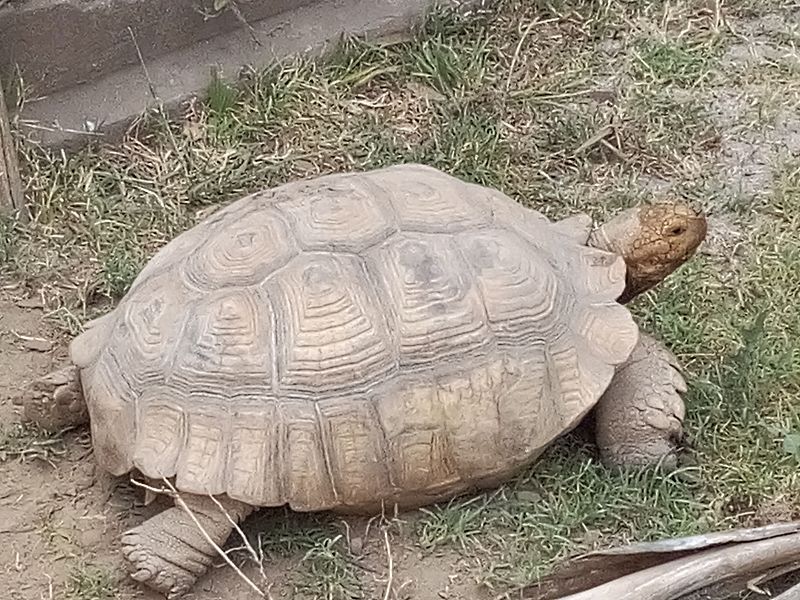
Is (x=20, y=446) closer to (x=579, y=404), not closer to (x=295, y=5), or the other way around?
(x=579, y=404)

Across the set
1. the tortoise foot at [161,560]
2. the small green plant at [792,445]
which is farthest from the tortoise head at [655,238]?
the tortoise foot at [161,560]

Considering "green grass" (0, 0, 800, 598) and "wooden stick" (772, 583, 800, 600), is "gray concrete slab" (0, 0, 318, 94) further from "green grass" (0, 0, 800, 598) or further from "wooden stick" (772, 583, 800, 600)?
"wooden stick" (772, 583, 800, 600)

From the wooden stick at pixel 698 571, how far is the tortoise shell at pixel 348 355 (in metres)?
0.54

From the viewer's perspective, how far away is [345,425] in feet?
11.9

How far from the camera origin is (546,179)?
5.18m

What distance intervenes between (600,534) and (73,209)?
2.23 metres

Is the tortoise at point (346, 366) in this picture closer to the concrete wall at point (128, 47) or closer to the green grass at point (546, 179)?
the green grass at point (546, 179)

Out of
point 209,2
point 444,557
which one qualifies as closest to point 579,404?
point 444,557

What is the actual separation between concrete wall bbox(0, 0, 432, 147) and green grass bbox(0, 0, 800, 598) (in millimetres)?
103

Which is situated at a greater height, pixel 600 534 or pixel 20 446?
pixel 20 446

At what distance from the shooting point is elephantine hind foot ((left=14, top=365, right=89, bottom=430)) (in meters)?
4.02

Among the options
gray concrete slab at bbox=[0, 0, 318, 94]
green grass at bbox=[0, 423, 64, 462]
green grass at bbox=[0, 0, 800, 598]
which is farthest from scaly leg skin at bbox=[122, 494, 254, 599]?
gray concrete slab at bbox=[0, 0, 318, 94]

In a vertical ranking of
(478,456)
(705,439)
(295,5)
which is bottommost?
(705,439)

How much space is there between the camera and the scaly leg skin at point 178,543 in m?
3.62
